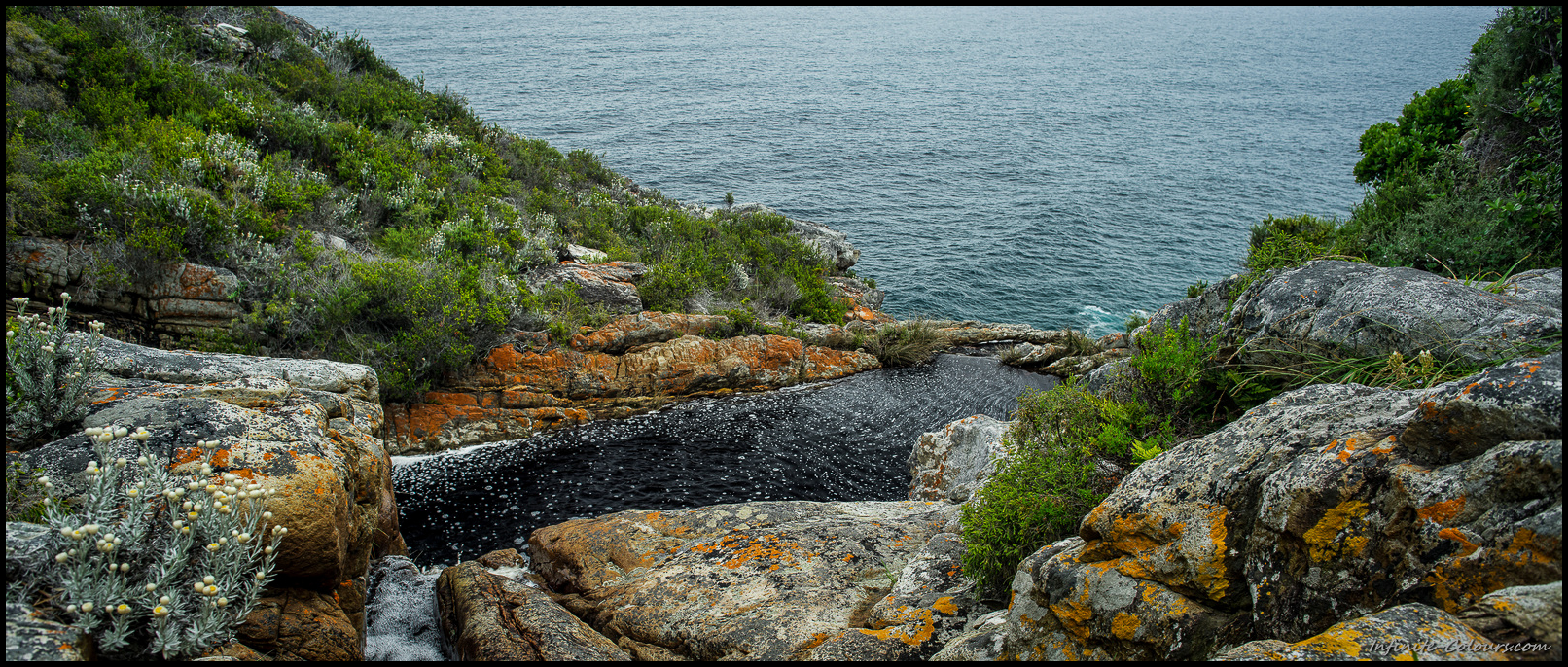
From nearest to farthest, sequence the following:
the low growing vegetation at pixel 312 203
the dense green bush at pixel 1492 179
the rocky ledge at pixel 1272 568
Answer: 1. the rocky ledge at pixel 1272 568
2. the dense green bush at pixel 1492 179
3. the low growing vegetation at pixel 312 203

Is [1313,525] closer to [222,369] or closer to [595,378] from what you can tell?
[222,369]

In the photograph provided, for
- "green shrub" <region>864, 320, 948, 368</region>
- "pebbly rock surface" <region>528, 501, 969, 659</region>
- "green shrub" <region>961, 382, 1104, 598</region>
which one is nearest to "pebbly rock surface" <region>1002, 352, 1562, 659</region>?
"green shrub" <region>961, 382, 1104, 598</region>

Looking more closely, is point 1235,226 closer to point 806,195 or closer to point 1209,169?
point 1209,169

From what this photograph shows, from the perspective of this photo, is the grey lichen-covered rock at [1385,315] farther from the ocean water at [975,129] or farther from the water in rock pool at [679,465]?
the ocean water at [975,129]

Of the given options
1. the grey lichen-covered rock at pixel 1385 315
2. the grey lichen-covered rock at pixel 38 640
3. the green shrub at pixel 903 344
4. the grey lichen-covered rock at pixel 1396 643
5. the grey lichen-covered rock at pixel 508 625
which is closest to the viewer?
the grey lichen-covered rock at pixel 1396 643

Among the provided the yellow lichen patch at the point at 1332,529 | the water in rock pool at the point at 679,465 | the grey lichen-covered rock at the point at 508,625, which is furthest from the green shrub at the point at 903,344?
the yellow lichen patch at the point at 1332,529

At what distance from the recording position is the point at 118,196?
36.0ft

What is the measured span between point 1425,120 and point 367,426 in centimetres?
1801

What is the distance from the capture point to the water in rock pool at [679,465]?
33.3ft

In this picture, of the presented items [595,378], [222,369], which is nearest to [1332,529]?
[222,369]

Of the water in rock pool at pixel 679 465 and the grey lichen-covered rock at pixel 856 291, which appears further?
the grey lichen-covered rock at pixel 856 291

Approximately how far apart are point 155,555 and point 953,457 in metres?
9.92

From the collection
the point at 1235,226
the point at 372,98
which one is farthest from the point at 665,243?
the point at 1235,226

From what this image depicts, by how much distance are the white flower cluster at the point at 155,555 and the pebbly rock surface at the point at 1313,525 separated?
213 inches
